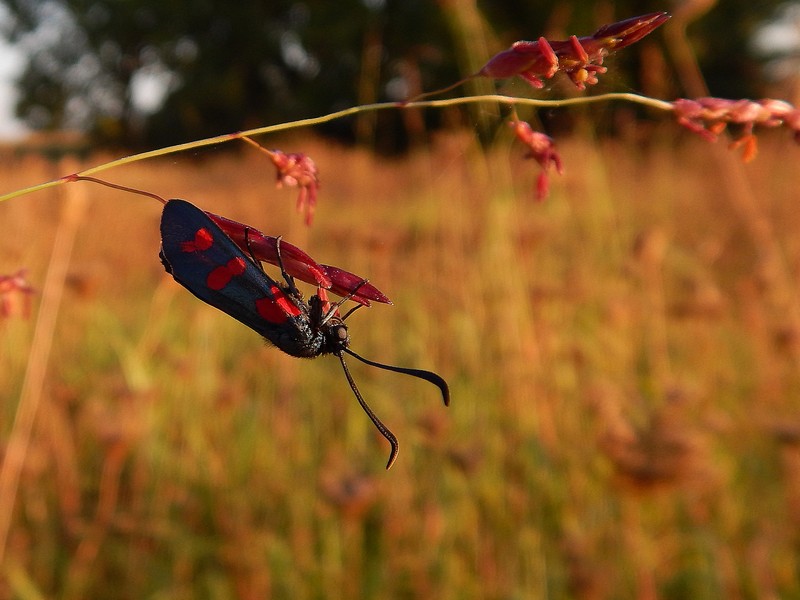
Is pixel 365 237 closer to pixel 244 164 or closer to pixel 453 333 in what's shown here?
pixel 453 333

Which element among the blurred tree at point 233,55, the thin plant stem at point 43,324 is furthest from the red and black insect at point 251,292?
the blurred tree at point 233,55

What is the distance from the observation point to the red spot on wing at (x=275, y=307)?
1.32 feet

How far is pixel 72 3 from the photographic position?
55.0 ft

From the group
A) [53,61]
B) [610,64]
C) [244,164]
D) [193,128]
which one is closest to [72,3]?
[53,61]

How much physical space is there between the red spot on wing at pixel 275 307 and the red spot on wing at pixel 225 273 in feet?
0.08

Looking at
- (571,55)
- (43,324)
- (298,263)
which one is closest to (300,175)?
(298,263)

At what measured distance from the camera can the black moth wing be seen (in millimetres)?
355

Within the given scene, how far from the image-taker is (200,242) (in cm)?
36

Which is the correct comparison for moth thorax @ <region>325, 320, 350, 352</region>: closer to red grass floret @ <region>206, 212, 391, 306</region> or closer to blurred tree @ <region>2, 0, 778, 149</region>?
red grass floret @ <region>206, 212, 391, 306</region>

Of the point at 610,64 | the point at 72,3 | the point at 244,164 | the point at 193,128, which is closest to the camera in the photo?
the point at 610,64

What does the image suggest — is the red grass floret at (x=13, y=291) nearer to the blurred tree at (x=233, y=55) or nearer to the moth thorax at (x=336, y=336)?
the moth thorax at (x=336, y=336)

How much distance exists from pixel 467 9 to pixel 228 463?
1.15 m

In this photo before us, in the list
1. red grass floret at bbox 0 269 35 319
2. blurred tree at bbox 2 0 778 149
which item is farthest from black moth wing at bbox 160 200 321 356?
blurred tree at bbox 2 0 778 149

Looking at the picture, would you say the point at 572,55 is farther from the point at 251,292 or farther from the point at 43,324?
the point at 43,324
